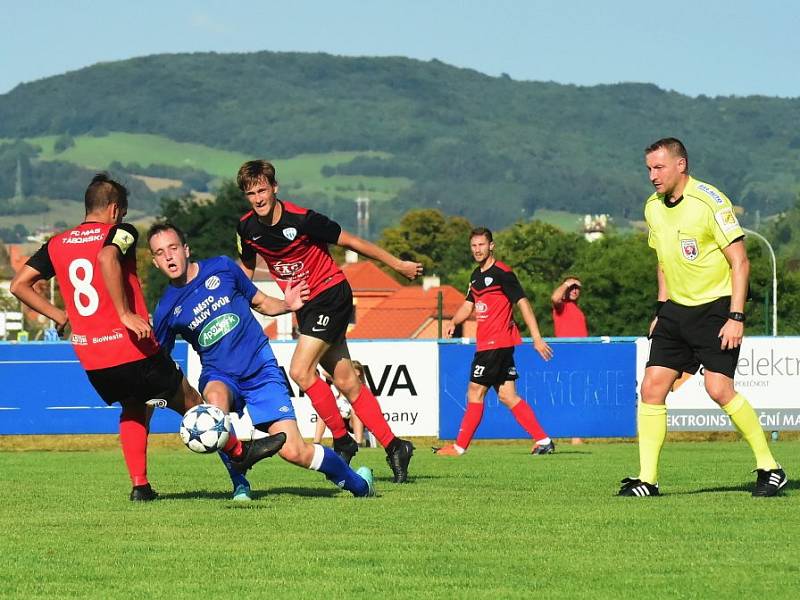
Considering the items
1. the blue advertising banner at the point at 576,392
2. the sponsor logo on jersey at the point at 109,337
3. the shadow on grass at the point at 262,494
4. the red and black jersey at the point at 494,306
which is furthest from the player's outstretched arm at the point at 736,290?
the blue advertising banner at the point at 576,392

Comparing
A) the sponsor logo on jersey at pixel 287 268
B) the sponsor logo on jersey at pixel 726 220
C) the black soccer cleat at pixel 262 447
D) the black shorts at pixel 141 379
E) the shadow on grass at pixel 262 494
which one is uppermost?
the sponsor logo on jersey at pixel 726 220

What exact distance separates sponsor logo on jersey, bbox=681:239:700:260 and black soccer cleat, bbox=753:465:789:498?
1438mm

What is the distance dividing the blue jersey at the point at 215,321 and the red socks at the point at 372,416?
1.82 meters

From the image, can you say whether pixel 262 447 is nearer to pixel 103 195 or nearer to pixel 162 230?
pixel 162 230

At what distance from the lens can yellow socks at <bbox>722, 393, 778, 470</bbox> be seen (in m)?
10.3

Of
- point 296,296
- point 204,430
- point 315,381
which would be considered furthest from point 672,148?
point 204,430

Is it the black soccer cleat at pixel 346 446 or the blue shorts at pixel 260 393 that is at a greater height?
the blue shorts at pixel 260 393

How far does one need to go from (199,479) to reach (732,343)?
5.08m

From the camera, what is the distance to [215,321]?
10031 millimetres

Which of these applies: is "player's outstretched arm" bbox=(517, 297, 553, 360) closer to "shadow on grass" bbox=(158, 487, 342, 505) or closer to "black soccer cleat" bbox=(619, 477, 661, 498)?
"shadow on grass" bbox=(158, 487, 342, 505)

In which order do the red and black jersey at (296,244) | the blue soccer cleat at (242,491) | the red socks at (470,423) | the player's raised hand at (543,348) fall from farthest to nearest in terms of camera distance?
the red socks at (470,423) < the player's raised hand at (543,348) < the red and black jersey at (296,244) < the blue soccer cleat at (242,491)

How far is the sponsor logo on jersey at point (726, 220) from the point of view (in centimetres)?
1002

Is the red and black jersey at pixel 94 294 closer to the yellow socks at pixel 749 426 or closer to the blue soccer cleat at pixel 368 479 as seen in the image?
the blue soccer cleat at pixel 368 479

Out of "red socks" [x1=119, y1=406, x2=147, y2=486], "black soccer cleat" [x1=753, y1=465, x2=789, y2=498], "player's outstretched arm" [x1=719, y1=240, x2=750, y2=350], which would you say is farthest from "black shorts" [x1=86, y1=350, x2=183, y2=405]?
"black soccer cleat" [x1=753, y1=465, x2=789, y2=498]
